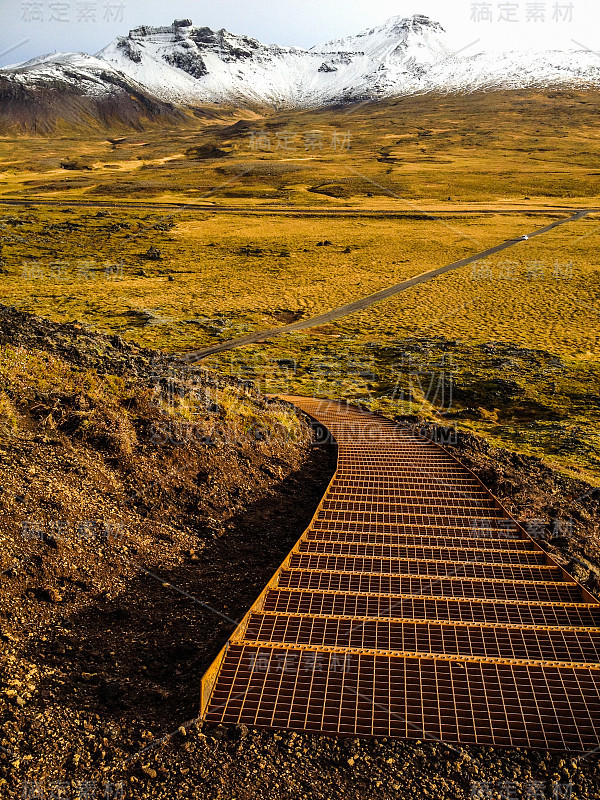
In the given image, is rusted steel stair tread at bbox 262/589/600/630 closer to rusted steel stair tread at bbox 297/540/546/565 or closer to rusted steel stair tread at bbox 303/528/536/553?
rusted steel stair tread at bbox 297/540/546/565

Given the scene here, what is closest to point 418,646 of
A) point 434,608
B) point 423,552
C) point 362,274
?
point 434,608

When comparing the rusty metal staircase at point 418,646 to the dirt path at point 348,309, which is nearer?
the rusty metal staircase at point 418,646

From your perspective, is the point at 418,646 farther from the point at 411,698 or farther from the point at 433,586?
the point at 433,586

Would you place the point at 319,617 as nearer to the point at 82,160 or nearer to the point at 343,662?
the point at 343,662

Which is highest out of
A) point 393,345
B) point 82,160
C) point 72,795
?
point 82,160

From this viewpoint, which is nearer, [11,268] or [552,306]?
[552,306]

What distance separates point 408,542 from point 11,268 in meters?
45.2

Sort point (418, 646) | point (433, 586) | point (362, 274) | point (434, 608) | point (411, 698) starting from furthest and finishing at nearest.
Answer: point (362, 274) < point (433, 586) < point (434, 608) < point (418, 646) < point (411, 698)

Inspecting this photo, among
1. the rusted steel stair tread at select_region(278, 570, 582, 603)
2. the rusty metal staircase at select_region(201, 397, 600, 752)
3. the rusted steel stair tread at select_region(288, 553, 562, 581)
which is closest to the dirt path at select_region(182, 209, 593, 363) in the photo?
the rusted steel stair tread at select_region(288, 553, 562, 581)

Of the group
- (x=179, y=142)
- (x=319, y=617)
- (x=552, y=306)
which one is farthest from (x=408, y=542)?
(x=179, y=142)

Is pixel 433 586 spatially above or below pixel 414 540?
above

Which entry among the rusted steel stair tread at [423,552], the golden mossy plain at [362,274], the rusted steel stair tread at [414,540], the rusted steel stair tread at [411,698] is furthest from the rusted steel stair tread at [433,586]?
the golden mossy plain at [362,274]

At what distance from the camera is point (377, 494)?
1196 centimetres

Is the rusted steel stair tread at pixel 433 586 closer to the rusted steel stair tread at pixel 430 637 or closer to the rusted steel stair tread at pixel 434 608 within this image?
the rusted steel stair tread at pixel 434 608
